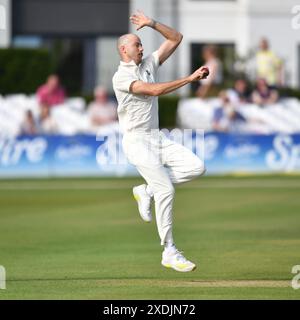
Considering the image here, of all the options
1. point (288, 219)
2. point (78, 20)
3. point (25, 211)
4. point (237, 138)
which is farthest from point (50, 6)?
point (288, 219)

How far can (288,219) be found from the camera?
1772 centimetres

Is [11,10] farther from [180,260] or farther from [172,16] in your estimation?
[180,260]

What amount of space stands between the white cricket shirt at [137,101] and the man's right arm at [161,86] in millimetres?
168

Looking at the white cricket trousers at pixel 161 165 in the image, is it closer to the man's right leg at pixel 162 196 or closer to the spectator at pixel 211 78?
the man's right leg at pixel 162 196

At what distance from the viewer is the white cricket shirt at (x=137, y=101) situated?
11164 millimetres

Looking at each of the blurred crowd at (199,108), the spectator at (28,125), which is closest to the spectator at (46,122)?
the blurred crowd at (199,108)

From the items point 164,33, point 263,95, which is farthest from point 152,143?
point 263,95

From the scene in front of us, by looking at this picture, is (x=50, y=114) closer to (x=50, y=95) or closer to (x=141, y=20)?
(x=50, y=95)

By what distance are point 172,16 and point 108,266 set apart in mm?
24162

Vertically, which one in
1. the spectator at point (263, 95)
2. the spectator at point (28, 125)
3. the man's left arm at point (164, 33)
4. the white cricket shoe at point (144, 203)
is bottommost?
the spectator at point (28, 125)

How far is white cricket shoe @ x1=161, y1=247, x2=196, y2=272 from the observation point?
36.7ft

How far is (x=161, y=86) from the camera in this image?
1077 cm

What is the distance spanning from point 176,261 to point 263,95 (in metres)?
18.6

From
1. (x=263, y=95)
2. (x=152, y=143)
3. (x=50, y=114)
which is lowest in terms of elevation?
(x=50, y=114)
